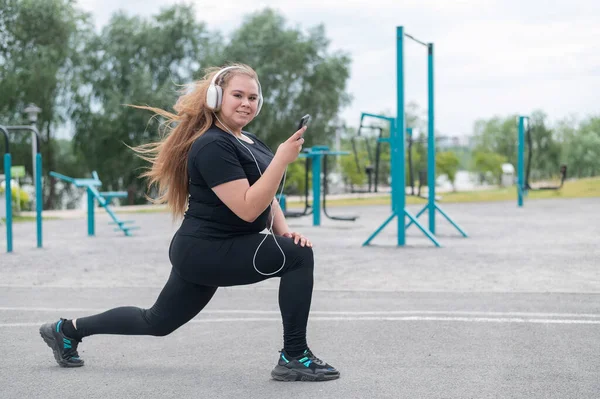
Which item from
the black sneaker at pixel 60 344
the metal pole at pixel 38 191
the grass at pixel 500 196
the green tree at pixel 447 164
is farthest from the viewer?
the green tree at pixel 447 164

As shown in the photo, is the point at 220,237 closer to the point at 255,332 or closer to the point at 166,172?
the point at 166,172

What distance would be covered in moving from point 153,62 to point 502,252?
31.4 meters

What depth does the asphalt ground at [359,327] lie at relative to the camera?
13.4ft

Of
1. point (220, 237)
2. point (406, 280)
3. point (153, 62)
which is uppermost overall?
point (153, 62)

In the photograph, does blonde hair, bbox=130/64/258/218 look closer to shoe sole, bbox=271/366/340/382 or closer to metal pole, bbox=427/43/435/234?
shoe sole, bbox=271/366/340/382

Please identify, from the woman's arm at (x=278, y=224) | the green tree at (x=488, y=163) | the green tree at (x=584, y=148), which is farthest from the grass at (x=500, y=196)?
the woman's arm at (x=278, y=224)

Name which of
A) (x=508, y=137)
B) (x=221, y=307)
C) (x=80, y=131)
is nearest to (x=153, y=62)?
(x=80, y=131)

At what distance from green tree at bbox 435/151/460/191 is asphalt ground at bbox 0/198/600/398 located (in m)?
22.2

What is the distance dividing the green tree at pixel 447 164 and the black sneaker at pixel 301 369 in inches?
1192

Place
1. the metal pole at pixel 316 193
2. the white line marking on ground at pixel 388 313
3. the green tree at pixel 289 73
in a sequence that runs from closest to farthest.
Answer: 1. the white line marking on ground at pixel 388 313
2. the metal pole at pixel 316 193
3. the green tree at pixel 289 73

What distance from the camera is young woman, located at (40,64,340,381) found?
386 cm

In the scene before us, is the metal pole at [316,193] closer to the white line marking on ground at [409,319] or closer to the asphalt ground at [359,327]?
the asphalt ground at [359,327]

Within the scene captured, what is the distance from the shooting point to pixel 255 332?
5.59 metres

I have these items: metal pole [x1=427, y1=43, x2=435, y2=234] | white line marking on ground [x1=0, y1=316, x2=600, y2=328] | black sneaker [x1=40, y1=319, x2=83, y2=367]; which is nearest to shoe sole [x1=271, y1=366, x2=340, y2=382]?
black sneaker [x1=40, y1=319, x2=83, y2=367]
